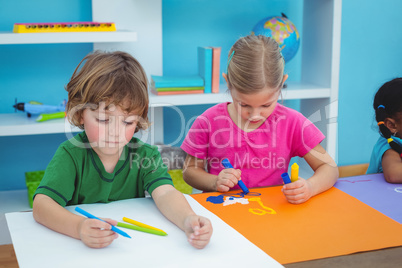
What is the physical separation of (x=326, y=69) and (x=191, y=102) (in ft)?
2.37

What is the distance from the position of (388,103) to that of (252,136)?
0.44 meters

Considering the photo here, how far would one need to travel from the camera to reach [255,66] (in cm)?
123

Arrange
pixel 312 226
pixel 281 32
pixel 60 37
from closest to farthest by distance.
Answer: pixel 312 226 < pixel 60 37 < pixel 281 32

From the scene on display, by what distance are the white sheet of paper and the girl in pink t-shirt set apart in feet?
1.14

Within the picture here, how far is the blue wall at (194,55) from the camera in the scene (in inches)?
92.7

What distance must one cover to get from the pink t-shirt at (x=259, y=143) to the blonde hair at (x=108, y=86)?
330 mm

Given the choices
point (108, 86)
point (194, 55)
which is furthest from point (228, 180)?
point (194, 55)

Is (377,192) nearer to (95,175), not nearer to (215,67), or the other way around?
(95,175)

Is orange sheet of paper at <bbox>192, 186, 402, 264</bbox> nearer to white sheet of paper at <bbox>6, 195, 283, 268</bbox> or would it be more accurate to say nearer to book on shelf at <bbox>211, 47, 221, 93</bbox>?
white sheet of paper at <bbox>6, 195, 283, 268</bbox>

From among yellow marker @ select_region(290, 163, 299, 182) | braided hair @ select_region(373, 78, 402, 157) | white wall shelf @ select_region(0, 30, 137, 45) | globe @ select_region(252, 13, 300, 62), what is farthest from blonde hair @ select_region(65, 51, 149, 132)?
globe @ select_region(252, 13, 300, 62)

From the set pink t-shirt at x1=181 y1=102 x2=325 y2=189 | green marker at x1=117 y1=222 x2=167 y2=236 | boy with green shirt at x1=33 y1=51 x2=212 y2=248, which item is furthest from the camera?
pink t-shirt at x1=181 y1=102 x2=325 y2=189

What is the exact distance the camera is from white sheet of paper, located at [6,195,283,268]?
80 centimetres

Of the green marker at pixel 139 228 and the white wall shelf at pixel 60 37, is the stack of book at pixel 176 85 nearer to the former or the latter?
the white wall shelf at pixel 60 37

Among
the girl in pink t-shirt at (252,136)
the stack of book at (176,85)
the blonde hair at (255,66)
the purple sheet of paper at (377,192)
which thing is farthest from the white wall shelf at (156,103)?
the purple sheet of paper at (377,192)
